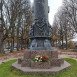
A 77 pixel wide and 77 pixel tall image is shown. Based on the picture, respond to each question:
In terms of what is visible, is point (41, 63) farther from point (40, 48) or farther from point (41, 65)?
point (40, 48)

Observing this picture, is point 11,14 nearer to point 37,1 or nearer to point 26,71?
point 37,1

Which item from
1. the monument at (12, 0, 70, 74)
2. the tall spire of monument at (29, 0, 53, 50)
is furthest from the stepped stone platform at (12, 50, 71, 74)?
the tall spire of monument at (29, 0, 53, 50)

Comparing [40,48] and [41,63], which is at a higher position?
[40,48]

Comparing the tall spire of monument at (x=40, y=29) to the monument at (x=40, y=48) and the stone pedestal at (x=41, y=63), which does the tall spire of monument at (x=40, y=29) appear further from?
the stone pedestal at (x=41, y=63)

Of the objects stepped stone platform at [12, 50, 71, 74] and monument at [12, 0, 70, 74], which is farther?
monument at [12, 0, 70, 74]

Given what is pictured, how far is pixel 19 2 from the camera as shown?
18578mm

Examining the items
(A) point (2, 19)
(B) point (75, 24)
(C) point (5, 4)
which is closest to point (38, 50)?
(A) point (2, 19)

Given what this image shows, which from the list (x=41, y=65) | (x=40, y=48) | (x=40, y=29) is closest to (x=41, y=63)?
(x=41, y=65)

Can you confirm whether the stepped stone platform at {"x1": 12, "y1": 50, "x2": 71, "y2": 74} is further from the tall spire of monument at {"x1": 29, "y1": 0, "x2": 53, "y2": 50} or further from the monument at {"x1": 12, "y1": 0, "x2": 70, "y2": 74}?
the tall spire of monument at {"x1": 29, "y1": 0, "x2": 53, "y2": 50}

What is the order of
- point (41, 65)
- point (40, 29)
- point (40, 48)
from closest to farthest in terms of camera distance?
point (41, 65) < point (40, 48) < point (40, 29)

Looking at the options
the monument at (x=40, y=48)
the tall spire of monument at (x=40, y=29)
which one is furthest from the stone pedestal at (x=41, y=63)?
the tall spire of monument at (x=40, y=29)

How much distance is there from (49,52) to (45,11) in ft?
10.5

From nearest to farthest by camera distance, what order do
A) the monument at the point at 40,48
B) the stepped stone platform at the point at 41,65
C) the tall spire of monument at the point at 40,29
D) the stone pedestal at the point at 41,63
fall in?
the stepped stone platform at the point at 41,65 → the stone pedestal at the point at 41,63 → the monument at the point at 40,48 → the tall spire of monument at the point at 40,29

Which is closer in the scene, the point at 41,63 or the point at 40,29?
the point at 41,63
